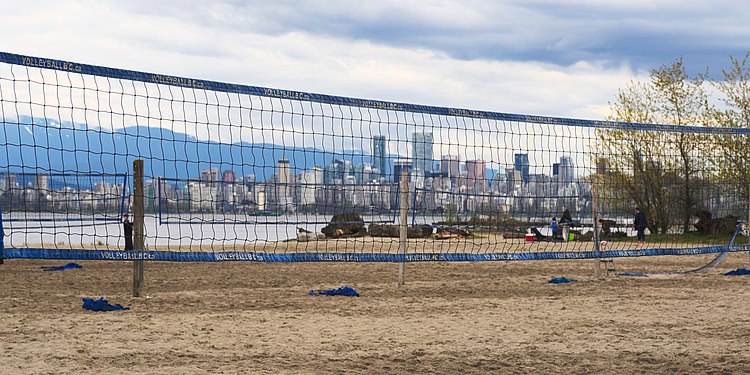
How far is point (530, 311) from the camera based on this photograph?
8.95 meters

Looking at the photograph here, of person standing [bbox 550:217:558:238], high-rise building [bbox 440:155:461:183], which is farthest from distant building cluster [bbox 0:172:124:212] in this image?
person standing [bbox 550:217:558:238]

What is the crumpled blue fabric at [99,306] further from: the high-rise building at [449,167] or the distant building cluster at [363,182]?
the high-rise building at [449,167]

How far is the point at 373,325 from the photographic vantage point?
25.9ft

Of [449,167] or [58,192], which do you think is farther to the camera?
[58,192]

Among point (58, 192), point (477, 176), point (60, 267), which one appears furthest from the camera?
point (477, 176)

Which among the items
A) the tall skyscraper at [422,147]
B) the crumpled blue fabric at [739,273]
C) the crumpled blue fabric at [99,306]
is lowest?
the crumpled blue fabric at [739,273]

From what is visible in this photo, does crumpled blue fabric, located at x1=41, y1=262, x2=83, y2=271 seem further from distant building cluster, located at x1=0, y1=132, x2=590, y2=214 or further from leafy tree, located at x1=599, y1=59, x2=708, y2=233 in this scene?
leafy tree, located at x1=599, y1=59, x2=708, y2=233

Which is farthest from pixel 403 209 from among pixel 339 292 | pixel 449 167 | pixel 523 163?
pixel 449 167

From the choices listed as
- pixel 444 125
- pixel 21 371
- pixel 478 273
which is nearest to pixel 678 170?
pixel 478 273

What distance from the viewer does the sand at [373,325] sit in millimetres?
6207

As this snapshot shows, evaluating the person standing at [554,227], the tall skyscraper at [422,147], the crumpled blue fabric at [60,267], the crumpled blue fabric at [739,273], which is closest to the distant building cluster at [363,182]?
the tall skyscraper at [422,147]

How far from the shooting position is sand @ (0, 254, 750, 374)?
20.4 ft

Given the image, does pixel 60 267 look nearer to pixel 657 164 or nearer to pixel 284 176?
pixel 284 176

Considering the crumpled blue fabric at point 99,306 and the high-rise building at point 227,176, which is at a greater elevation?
the high-rise building at point 227,176
